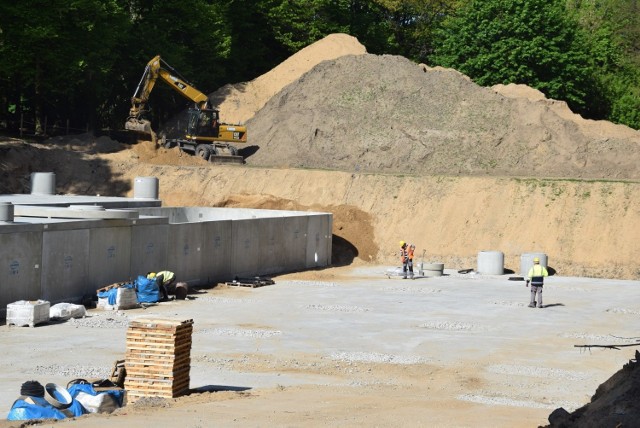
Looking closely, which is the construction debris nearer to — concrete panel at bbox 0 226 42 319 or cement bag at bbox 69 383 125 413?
concrete panel at bbox 0 226 42 319

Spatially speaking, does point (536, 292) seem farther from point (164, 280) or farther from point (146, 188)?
point (146, 188)

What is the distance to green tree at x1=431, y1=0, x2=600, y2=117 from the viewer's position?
2714 inches

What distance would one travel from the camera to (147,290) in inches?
1241

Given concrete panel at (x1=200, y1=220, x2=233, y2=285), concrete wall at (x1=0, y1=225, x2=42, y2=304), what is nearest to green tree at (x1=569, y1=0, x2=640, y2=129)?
concrete panel at (x1=200, y1=220, x2=233, y2=285)

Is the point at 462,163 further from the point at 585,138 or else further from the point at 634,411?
the point at 634,411

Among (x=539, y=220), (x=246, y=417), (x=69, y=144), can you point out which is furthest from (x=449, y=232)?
(x=246, y=417)

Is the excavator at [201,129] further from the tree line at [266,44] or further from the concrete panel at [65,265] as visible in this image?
the concrete panel at [65,265]

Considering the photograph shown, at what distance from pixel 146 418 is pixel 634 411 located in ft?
24.2

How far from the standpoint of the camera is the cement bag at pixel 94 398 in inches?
685

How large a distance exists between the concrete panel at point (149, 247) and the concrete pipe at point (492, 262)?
1421 centimetres

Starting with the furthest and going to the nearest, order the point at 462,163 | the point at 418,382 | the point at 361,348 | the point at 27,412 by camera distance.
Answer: the point at 462,163 → the point at 361,348 → the point at 418,382 → the point at 27,412

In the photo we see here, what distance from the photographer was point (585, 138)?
5688 centimetres

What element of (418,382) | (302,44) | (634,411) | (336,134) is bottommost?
(418,382)

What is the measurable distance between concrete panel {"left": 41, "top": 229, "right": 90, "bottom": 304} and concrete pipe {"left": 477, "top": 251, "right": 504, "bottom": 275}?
17.7 metres
